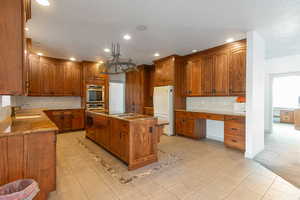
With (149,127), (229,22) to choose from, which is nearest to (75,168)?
(149,127)

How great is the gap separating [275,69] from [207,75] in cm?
300

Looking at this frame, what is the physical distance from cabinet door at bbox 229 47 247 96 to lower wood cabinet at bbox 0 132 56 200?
3870 mm

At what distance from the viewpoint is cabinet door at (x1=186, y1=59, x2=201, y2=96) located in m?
4.47

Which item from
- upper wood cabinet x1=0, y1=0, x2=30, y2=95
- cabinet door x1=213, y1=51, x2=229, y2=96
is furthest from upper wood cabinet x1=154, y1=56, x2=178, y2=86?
upper wood cabinet x1=0, y1=0, x2=30, y2=95

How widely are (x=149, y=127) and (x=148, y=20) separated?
201 centimetres

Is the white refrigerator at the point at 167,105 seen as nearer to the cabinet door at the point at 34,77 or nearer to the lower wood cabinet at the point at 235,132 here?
the lower wood cabinet at the point at 235,132

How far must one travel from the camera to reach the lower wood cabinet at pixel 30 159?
4.89ft

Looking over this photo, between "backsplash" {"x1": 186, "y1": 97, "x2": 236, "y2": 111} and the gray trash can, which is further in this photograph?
"backsplash" {"x1": 186, "y1": 97, "x2": 236, "y2": 111}

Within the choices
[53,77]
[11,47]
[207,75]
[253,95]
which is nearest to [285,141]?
[253,95]

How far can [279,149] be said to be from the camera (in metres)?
3.58

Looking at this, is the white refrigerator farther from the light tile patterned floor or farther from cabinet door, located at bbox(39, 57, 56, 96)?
cabinet door, located at bbox(39, 57, 56, 96)

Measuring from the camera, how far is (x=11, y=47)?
1.31m

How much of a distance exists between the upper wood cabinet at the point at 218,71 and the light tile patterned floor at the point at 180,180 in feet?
5.45

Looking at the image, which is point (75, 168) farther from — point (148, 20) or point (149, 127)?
point (148, 20)
